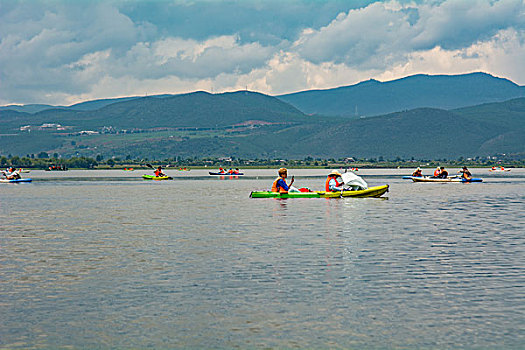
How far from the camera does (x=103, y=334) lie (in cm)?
2088

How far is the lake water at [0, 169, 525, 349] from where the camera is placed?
2075cm

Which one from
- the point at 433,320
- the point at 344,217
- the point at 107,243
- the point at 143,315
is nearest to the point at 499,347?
the point at 433,320

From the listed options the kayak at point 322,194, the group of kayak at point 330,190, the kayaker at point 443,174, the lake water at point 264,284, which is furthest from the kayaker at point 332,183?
the kayaker at point 443,174

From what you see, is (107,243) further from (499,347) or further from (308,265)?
(499,347)

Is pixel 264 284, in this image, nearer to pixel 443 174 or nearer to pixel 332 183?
pixel 332 183

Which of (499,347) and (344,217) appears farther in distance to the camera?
(344,217)

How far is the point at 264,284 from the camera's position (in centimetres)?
2834

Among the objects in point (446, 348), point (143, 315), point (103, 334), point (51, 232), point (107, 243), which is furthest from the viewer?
point (51, 232)

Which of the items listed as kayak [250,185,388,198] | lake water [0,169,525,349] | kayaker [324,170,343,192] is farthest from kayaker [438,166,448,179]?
lake water [0,169,525,349]

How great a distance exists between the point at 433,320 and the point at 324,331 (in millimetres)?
3595

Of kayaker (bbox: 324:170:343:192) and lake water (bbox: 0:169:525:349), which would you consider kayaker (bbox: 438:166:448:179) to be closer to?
kayaker (bbox: 324:170:343:192)

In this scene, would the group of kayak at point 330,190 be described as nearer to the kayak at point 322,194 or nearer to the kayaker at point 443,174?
the kayak at point 322,194

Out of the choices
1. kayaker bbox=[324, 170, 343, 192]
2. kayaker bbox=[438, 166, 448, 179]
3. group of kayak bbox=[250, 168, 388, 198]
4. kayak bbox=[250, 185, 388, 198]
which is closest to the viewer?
kayak bbox=[250, 185, 388, 198]

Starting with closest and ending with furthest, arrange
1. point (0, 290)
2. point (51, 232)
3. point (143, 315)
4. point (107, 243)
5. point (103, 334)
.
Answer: point (103, 334)
point (143, 315)
point (0, 290)
point (107, 243)
point (51, 232)
